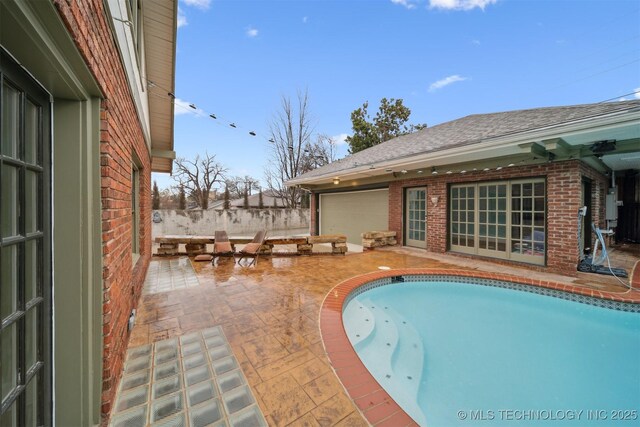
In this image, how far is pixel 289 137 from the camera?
1912cm

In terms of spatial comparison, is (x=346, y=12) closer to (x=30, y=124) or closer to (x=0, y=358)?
(x=30, y=124)

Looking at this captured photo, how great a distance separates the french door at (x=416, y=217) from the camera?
8.09 m

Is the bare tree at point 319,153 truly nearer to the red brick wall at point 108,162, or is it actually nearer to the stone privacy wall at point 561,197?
the stone privacy wall at point 561,197

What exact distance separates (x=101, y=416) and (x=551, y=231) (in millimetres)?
7601

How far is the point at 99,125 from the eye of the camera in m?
1.66

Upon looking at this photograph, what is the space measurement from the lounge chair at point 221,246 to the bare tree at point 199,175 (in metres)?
18.1

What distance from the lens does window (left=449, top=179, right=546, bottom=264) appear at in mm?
5840

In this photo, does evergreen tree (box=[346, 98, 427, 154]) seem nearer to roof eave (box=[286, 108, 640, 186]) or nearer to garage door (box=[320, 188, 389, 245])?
garage door (box=[320, 188, 389, 245])

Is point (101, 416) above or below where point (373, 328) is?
above

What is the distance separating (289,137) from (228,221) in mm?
8399

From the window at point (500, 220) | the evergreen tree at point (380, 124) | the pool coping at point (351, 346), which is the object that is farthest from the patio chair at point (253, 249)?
the evergreen tree at point (380, 124)

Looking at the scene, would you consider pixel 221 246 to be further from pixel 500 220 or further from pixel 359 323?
pixel 500 220

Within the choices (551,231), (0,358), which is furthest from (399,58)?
(0,358)

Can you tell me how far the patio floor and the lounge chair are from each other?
1.00ft
